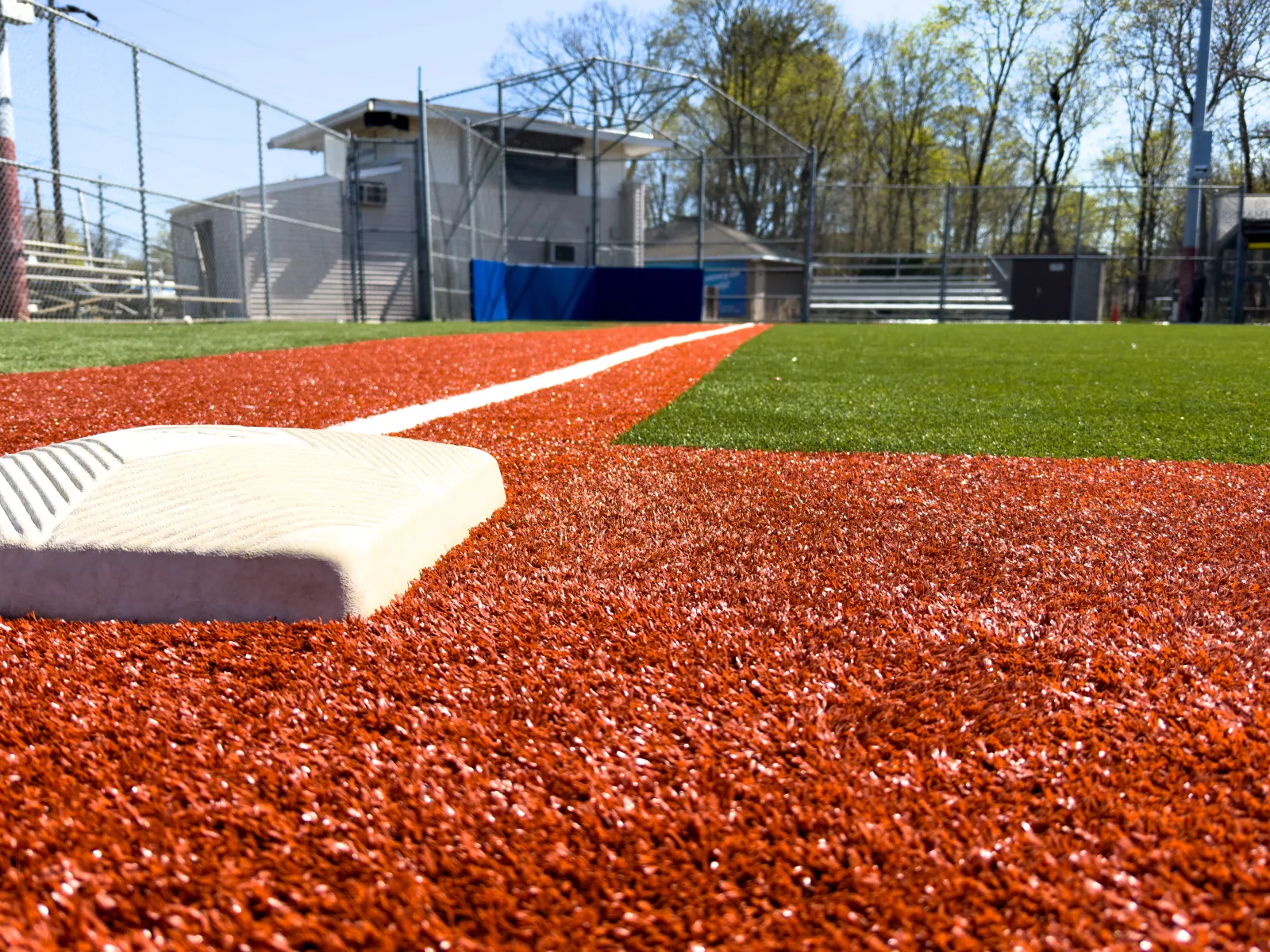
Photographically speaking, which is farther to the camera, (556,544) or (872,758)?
(556,544)

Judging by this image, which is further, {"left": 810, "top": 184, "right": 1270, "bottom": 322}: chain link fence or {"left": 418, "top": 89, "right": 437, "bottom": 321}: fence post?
{"left": 810, "top": 184, "right": 1270, "bottom": 322}: chain link fence

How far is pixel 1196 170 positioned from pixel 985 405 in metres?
20.9

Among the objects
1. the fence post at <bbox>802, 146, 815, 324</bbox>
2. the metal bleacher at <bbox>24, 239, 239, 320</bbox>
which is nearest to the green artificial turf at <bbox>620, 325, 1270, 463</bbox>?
the metal bleacher at <bbox>24, 239, 239, 320</bbox>

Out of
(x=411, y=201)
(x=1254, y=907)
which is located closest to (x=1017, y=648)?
(x=1254, y=907)

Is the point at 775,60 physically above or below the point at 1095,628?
above

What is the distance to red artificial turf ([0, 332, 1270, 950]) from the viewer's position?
2.75ft

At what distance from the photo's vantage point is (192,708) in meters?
1.23

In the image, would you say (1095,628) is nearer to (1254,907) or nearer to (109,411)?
(1254,907)

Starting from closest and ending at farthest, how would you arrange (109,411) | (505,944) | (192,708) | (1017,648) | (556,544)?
(505,944) < (192,708) < (1017,648) < (556,544) < (109,411)

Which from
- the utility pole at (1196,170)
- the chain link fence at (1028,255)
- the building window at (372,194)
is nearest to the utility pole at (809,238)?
the chain link fence at (1028,255)

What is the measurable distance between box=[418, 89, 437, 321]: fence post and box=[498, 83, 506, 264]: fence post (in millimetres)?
2781

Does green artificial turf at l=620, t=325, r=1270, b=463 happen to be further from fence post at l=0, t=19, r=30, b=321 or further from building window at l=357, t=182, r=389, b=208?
building window at l=357, t=182, r=389, b=208

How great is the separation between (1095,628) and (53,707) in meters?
1.62

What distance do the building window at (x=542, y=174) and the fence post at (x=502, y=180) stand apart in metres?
1.80
